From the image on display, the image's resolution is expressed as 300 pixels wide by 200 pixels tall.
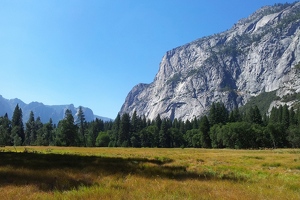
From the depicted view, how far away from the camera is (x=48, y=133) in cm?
13250

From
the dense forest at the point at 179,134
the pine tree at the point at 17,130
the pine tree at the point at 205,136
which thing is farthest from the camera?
the pine tree at the point at 205,136

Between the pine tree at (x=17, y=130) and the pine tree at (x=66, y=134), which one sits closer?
the pine tree at (x=66, y=134)

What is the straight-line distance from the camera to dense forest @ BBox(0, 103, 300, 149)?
4122 inches

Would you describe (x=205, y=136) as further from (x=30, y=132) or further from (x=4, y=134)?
(x=30, y=132)

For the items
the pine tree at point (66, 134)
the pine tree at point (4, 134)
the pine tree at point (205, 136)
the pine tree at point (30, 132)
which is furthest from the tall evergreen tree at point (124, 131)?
the pine tree at point (4, 134)

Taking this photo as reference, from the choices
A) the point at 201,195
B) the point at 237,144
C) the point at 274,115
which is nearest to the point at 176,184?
the point at 201,195

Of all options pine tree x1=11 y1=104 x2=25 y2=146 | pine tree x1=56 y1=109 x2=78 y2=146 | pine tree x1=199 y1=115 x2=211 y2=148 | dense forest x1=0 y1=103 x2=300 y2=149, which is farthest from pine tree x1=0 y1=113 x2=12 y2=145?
pine tree x1=199 y1=115 x2=211 y2=148

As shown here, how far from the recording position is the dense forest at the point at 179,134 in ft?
343

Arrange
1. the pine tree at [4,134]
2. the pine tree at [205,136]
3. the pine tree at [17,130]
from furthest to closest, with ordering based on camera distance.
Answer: the pine tree at [205,136], the pine tree at [17,130], the pine tree at [4,134]

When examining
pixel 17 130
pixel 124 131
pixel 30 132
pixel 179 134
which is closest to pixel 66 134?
pixel 17 130

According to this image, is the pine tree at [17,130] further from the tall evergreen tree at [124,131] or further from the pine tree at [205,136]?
the pine tree at [205,136]

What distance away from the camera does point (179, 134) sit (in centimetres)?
14938

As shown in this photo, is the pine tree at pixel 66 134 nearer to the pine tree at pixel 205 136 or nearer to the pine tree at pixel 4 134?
the pine tree at pixel 4 134

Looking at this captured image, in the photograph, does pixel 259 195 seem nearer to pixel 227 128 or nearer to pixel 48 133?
pixel 227 128
